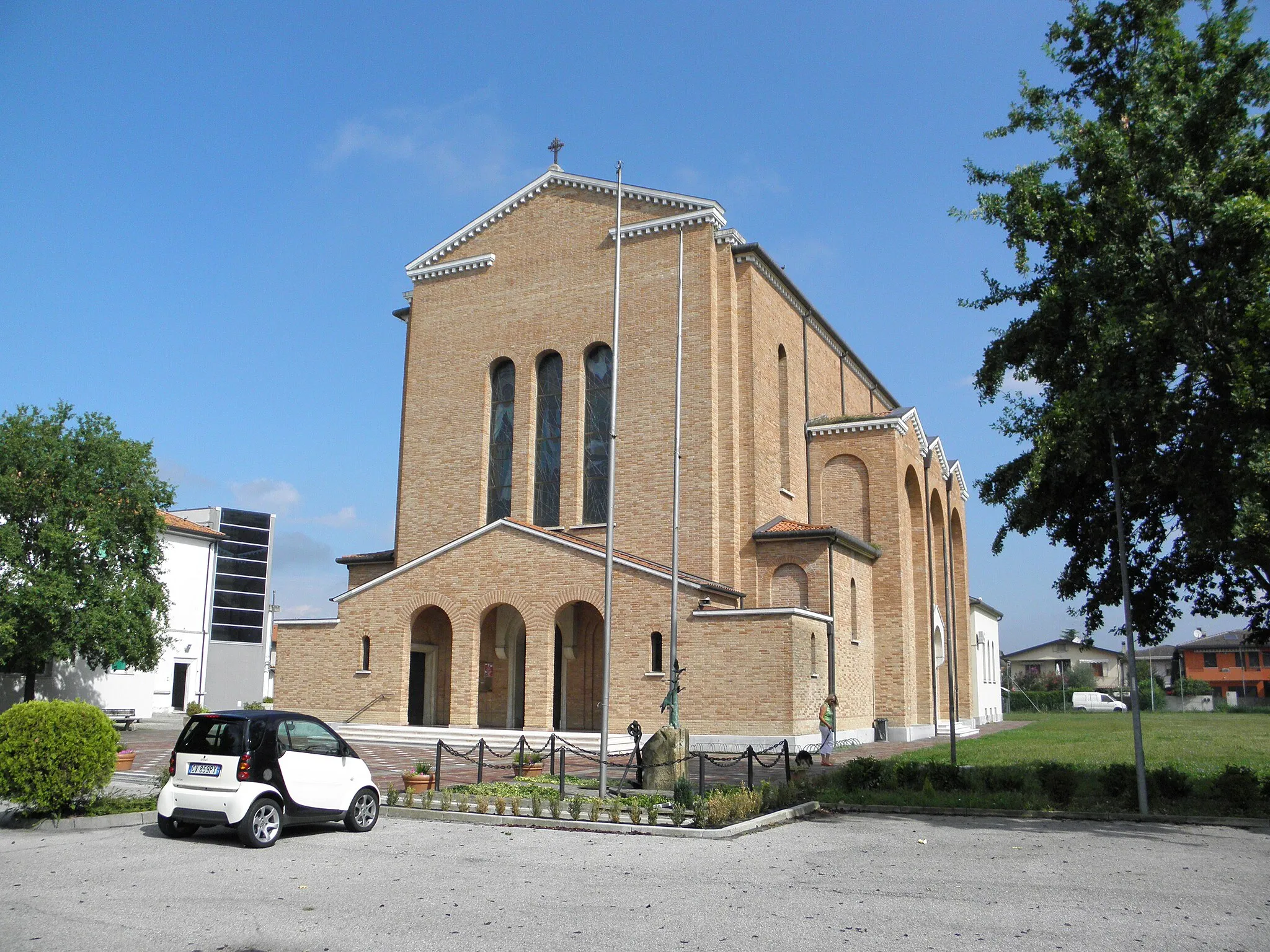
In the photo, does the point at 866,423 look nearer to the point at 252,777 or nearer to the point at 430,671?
the point at 430,671

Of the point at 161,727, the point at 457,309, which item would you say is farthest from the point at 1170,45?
the point at 161,727

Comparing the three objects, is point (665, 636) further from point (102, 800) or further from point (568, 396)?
point (102, 800)

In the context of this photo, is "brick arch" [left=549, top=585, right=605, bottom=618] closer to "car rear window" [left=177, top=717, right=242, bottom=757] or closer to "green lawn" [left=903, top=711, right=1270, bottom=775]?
"green lawn" [left=903, top=711, right=1270, bottom=775]

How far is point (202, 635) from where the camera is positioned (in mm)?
48375

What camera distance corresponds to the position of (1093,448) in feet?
48.8

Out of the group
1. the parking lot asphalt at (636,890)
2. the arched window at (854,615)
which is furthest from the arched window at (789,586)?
the parking lot asphalt at (636,890)

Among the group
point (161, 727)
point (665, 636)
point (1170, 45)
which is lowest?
point (161, 727)

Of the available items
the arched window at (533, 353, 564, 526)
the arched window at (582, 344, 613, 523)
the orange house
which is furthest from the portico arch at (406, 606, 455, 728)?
the orange house

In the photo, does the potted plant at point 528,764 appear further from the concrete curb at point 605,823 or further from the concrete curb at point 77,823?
the concrete curb at point 77,823

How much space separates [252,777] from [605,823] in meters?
4.56

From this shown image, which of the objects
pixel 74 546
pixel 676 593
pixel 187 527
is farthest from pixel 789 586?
pixel 187 527

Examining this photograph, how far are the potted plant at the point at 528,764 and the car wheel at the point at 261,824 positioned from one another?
298 inches

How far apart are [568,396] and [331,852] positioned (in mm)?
22242

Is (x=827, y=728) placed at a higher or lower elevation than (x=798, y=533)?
lower
